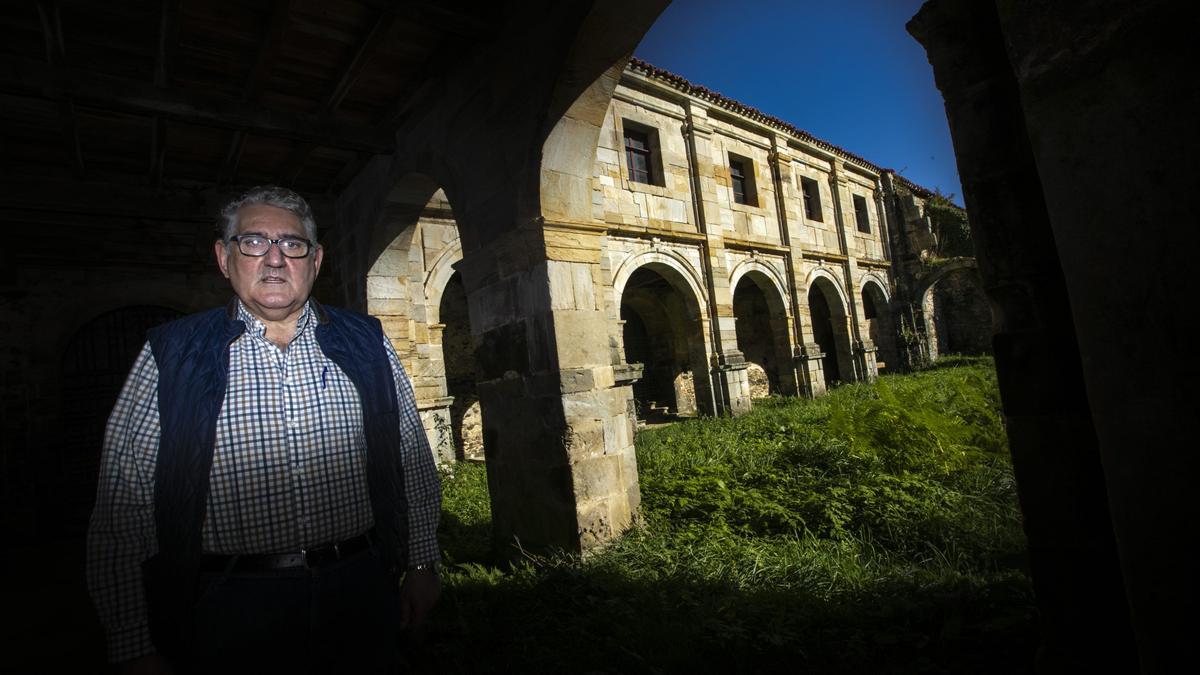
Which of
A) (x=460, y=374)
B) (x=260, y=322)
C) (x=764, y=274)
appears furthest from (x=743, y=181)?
(x=260, y=322)

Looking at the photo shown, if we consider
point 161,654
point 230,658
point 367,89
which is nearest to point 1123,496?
point 230,658

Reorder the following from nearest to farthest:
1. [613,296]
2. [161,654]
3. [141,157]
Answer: [161,654] < [141,157] < [613,296]

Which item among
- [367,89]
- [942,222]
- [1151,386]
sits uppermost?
[942,222]

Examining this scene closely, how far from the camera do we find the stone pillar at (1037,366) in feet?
4.52

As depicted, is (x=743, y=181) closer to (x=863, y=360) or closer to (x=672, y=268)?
(x=672, y=268)

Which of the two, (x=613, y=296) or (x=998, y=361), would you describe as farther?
(x=613, y=296)

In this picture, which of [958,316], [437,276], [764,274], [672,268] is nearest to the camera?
[437,276]

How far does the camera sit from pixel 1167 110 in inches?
34.4

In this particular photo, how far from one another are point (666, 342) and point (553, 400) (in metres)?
10.1

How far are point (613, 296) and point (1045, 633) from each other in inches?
317

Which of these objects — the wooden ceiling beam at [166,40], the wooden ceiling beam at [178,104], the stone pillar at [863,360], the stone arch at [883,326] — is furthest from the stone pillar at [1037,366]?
the stone arch at [883,326]

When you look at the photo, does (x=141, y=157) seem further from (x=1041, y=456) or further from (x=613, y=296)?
(x=1041, y=456)

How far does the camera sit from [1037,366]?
1.44m

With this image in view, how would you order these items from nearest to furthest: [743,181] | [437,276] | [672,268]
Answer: [437,276] < [672,268] < [743,181]
